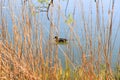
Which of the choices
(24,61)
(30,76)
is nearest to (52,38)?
(24,61)

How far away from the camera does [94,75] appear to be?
215 centimetres

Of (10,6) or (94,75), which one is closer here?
Result: (94,75)

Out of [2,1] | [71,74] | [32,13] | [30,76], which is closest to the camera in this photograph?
[30,76]

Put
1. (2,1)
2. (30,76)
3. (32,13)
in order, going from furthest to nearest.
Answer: (2,1)
(32,13)
(30,76)

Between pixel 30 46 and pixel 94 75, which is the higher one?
pixel 30 46

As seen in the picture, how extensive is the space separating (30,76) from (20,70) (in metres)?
0.07

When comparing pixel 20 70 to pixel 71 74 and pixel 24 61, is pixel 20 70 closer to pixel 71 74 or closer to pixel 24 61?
pixel 24 61

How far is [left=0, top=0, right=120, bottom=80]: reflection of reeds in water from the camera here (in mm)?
2121

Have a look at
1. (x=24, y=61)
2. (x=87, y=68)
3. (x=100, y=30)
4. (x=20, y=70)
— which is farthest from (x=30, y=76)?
(x=100, y=30)

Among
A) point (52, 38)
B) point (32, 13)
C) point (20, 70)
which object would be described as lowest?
point (20, 70)

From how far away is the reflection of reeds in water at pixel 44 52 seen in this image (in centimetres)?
212

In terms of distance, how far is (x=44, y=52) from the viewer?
255 cm

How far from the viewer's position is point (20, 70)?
210 centimetres

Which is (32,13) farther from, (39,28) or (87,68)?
(87,68)
